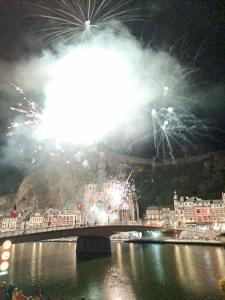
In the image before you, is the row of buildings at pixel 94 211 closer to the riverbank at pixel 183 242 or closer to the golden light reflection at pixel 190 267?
the riverbank at pixel 183 242

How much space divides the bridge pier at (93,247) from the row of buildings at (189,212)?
69976mm

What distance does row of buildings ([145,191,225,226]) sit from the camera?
13275 centimetres

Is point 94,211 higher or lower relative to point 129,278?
higher

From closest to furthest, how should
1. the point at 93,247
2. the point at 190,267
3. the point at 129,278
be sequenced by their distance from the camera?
the point at 129,278 < the point at 190,267 < the point at 93,247

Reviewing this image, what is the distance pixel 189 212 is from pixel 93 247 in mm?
75311

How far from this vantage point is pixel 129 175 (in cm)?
18538

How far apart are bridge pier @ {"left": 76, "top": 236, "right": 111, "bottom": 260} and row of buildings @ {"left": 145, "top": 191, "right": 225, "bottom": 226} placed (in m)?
70.0

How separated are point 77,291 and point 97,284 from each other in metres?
4.74

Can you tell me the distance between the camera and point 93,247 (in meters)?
80.4

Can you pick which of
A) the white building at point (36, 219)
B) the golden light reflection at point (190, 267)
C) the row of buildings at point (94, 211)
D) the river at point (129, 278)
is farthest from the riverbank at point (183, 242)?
the white building at point (36, 219)

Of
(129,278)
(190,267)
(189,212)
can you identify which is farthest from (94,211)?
(129,278)

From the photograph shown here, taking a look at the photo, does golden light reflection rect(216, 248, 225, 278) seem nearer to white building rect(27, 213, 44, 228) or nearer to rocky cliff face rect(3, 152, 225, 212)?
rocky cliff face rect(3, 152, 225, 212)

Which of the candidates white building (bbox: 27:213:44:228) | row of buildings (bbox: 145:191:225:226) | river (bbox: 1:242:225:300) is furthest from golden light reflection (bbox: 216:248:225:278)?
white building (bbox: 27:213:44:228)

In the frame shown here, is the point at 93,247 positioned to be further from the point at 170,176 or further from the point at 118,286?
the point at 170,176
